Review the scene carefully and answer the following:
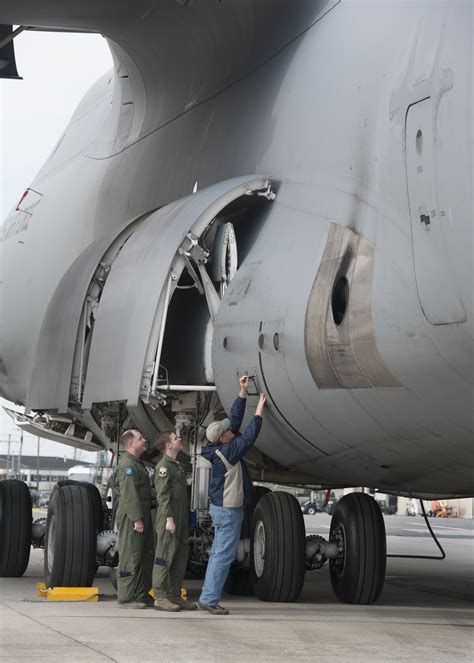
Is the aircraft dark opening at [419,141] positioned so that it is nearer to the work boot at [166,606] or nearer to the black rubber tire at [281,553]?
the black rubber tire at [281,553]

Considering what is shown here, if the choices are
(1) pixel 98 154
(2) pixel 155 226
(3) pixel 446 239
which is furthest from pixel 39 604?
(1) pixel 98 154

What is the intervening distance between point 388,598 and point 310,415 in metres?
3.14

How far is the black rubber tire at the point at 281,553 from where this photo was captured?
937 cm

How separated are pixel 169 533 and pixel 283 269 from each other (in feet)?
7.23

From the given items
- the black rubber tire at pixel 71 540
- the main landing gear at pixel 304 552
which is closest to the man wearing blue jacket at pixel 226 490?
the main landing gear at pixel 304 552

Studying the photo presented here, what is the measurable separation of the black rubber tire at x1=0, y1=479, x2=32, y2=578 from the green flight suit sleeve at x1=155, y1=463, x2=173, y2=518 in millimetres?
3724

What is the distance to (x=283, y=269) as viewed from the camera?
8.67 metres

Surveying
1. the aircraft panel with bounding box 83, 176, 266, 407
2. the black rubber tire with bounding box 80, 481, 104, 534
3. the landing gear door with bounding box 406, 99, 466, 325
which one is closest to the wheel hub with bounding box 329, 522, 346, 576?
the black rubber tire with bounding box 80, 481, 104, 534

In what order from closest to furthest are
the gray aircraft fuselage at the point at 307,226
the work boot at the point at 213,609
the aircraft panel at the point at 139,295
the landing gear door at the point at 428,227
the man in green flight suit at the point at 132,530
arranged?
the landing gear door at the point at 428,227 < the gray aircraft fuselage at the point at 307,226 < the work boot at the point at 213,609 < the man in green flight suit at the point at 132,530 < the aircraft panel at the point at 139,295

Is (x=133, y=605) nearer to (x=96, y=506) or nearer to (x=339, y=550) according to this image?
(x=96, y=506)

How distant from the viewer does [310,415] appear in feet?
28.2

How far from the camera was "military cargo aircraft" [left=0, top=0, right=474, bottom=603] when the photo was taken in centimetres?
745

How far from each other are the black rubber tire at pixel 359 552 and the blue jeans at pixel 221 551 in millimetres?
1499

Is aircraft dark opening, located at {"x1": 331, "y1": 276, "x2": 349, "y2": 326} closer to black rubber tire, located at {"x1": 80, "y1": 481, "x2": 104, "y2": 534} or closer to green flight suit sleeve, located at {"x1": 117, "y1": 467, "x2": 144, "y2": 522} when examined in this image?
green flight suit sleeve, located at {"x1": 117, "y1": 467, "x2": 144, "y2": 522}
